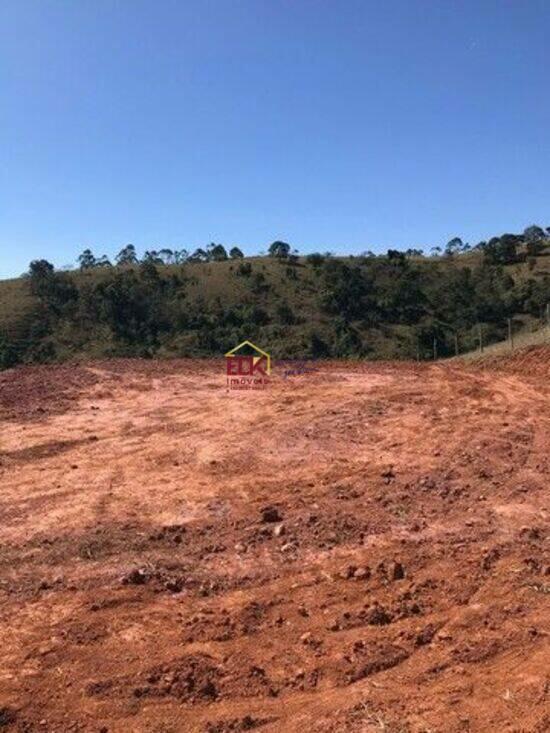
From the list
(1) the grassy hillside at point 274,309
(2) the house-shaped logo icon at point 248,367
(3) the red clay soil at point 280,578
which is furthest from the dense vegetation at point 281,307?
(3) the red clay soil at point 280,578

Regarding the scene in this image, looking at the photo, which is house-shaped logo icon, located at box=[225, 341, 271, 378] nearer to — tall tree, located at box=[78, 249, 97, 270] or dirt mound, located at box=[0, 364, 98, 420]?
dirt mound, located at box=[0, 364, 98, 420]

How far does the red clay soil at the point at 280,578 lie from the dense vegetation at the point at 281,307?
20493 millimetres

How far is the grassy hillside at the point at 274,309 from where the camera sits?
33000mm

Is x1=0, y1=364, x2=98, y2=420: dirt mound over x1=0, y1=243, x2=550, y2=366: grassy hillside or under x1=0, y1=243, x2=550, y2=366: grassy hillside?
under

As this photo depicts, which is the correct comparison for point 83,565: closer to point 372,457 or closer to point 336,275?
point 372,457

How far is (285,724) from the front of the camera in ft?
10.8

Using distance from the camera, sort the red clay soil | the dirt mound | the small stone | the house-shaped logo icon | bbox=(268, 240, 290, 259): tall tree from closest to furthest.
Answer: the red clay soil, the small stone, the dirt mound, the house-shaped logo icon, bbox=(268, 240, 290, 259): tall tree

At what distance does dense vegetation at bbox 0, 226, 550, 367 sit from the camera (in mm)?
33062

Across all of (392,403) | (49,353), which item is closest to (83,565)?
(392,403)

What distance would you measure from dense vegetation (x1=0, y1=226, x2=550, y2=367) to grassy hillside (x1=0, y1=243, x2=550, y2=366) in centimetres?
8

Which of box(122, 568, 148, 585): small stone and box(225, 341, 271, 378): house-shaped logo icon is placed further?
box(225, 341, 271, 378): house-shaped logo icon

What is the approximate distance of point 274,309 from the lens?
38.7 m

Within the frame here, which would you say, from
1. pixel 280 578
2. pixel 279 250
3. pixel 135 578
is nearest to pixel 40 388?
pixel 135 578

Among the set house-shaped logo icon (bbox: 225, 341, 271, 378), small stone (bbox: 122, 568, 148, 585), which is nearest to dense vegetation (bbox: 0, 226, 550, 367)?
house-shaped logo icon (bbox: 225, 341, 271, 378)
